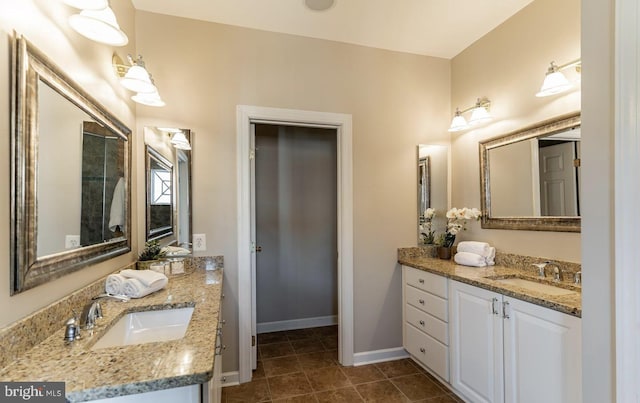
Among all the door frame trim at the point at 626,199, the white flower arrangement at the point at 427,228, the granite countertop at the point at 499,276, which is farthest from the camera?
the white flower arrangement at the point at 427,228

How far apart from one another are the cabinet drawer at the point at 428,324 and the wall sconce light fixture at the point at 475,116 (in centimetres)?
160

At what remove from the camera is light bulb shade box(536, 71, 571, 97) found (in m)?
1.84

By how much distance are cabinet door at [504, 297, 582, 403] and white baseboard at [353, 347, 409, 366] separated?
1062 mm

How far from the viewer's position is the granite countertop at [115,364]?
0.79 m

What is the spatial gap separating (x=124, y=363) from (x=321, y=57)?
2452mm

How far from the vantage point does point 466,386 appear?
2025mm

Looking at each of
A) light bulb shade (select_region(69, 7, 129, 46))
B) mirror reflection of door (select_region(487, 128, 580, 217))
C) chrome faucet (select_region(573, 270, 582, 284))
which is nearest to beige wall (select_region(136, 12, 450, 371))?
mirror reflection of door (select_region(487, 128, 580, 217))

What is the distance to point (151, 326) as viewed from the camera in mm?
1425

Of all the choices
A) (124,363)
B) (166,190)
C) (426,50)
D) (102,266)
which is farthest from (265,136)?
(124,363)

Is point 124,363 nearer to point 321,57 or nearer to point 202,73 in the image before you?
point 202,73

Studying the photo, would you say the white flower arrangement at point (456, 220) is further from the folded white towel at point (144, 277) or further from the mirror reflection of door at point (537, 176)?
the folded white towel at point (144, 277)

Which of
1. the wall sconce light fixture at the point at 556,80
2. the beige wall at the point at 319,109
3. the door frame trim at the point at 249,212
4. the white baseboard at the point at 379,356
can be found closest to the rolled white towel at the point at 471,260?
the beige wall at the point at 319,109

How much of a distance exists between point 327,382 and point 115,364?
1.85m

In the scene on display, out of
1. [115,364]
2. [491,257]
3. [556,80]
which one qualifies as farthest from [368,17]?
[115,364]
